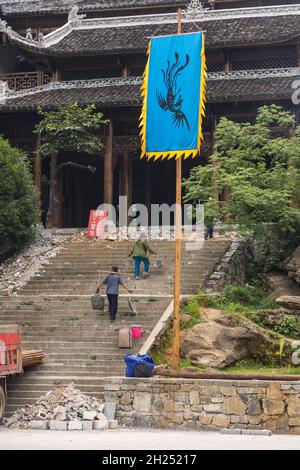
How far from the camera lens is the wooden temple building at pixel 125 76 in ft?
108

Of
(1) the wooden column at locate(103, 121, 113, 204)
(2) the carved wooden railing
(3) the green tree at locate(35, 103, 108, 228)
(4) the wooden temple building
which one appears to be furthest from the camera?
(2) the carved wooden railing

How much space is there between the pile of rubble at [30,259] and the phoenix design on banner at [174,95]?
28.7ft

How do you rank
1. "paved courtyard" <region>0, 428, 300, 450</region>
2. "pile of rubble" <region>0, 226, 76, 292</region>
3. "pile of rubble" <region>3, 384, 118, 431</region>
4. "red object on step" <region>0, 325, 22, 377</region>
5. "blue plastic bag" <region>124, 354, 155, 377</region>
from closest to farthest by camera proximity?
"paved courtyard" <region>0, 428, 300, 450</region>, "pile of rubble" <region>3, 384, 118, 431</region>, "red object on step" <region>0, 325, 22, 377</region>, "blue plastic bag" <region>124, 354, 155, 377</region>, "pile of rubble" <region>0, 226, 76, 292</region>

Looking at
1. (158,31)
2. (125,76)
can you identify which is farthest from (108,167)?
(158,31)

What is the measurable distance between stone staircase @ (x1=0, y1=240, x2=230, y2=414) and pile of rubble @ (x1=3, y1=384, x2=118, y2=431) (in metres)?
0.60

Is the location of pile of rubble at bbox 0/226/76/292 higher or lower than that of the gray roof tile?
lower

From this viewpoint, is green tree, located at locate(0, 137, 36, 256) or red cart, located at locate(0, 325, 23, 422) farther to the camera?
green tree, located at locate(0, 137, 36, 256)

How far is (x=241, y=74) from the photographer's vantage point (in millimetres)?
34062

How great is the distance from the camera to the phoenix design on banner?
18.1m

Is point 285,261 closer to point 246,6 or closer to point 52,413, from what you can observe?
point 52,413

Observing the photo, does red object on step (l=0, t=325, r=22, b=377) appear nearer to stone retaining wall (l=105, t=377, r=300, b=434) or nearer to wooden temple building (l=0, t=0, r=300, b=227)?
stone retaining wall (l=105, t=377, r=300, b=434)

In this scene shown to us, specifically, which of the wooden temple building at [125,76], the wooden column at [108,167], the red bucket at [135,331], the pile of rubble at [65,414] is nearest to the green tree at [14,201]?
the wooden column at [108,167]

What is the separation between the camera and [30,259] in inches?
1085

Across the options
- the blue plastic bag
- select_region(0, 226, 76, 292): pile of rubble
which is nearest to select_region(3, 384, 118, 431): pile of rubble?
the blue plastic bag
